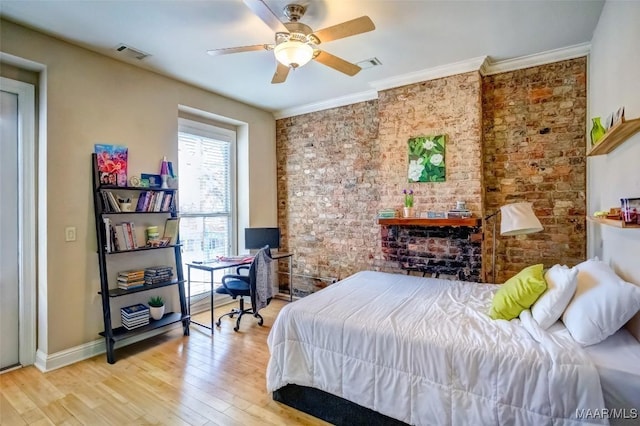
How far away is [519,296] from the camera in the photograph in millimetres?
1959

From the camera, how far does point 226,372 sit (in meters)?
2.62

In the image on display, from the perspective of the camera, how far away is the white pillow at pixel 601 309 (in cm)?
154

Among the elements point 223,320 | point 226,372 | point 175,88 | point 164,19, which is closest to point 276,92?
point 175,88

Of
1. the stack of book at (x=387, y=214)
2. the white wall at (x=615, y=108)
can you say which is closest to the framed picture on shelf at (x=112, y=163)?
the stack of book at (x=387, y=214)

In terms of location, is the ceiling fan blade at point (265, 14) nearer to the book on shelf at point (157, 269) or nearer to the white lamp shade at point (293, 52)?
the white lamp shade at point (293, 52)

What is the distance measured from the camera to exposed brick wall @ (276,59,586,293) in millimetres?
3072

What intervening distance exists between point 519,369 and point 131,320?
3.15m

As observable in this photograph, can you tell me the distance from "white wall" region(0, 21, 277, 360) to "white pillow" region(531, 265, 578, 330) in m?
3.52

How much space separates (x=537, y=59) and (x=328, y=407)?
3644mm


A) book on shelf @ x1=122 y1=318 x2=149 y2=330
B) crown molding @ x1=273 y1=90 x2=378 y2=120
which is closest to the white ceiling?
crown molding @ x1=273 y1=90 x2=378 y2=120

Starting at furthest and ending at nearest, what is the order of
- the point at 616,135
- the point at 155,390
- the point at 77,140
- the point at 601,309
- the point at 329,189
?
the point at 329,189 → the point at 77,140 → the point at 155,390 → the point at 616,135 → the point at 601,309

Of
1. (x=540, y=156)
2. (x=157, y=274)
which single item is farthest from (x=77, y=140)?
(x=540, y=156)

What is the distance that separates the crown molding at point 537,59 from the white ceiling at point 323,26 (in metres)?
0.07

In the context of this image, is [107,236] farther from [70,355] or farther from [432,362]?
[432,362]
